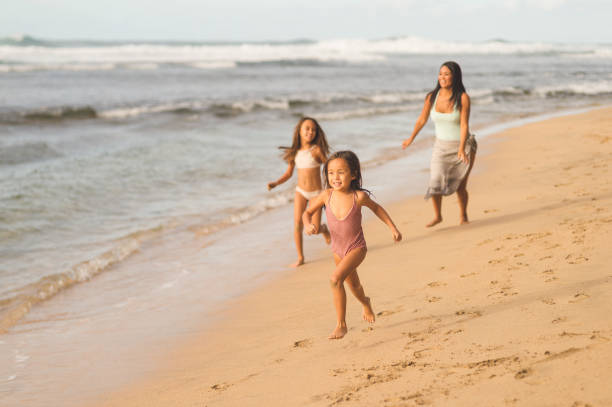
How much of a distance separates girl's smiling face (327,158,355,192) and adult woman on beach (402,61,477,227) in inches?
106

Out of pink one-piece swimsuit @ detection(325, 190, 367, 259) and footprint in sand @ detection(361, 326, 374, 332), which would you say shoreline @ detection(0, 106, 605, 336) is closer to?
footprint in sand @ detection(361, 326, 374, 332)

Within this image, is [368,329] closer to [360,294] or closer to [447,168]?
[360,294]

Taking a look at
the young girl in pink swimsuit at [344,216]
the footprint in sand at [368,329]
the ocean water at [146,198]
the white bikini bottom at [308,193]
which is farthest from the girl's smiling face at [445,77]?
the footprint in sand at [368,329]

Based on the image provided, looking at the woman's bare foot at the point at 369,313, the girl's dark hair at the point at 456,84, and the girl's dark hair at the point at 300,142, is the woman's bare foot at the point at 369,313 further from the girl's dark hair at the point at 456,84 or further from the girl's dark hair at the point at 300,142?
the girl's dark hair at the point at 456,84

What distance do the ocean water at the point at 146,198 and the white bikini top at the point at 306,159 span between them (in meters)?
1.09

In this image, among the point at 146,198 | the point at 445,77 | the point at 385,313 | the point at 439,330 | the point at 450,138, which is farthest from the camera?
the point at 146,198

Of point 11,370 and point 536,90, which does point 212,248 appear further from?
point 536,90

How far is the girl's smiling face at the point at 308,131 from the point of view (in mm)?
6020

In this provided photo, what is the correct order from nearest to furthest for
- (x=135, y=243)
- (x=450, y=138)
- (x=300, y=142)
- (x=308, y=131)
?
(x=308, y=131), (x=300, y=142), (x=450, y=138), (x=135, y=243)

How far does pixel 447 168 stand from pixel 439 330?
10.7 ft

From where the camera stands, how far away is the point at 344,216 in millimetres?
4012

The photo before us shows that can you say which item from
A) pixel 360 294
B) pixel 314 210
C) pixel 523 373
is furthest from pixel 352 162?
Answer: pixel 523 373

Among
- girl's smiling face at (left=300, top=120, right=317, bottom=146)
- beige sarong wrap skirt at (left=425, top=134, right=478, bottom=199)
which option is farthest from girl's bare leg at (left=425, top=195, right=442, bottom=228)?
girl's smiling face at (left=300, top=120, right=317, bottom=146)

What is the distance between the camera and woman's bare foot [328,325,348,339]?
4.06 metres
